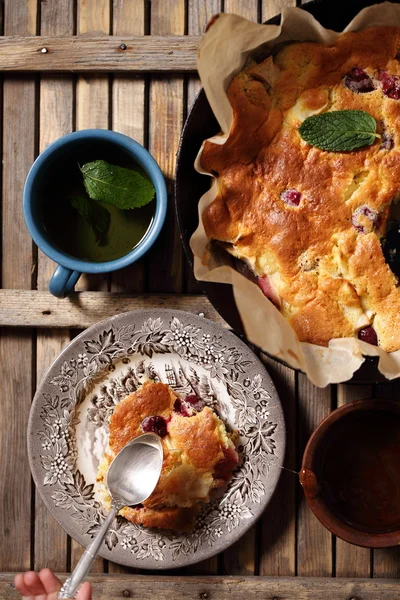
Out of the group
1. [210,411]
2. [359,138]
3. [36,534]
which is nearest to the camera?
[359,138]

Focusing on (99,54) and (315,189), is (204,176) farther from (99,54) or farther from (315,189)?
(99,54)

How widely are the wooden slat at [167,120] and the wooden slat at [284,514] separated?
36 cm

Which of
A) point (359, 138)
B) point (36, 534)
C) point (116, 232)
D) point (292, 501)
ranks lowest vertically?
point (36, 534)

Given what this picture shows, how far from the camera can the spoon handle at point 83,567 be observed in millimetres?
1389

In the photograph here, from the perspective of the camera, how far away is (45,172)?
57.9 inches

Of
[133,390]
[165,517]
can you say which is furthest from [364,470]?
[133,390]

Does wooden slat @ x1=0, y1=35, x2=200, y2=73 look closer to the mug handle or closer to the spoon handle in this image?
the mug handle

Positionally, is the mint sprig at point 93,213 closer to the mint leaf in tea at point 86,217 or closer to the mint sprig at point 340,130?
the mint leaf in tea at point 86,217

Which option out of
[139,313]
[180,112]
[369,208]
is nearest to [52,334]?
[139,313]

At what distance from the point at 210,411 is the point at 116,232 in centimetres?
47

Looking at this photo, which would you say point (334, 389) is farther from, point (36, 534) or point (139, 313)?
point (36, 534)

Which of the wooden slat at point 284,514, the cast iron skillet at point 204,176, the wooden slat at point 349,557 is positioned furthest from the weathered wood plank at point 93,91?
the wooden slat at point 349,557

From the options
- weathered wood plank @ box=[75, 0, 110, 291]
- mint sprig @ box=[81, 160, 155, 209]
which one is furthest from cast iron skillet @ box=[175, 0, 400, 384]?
weathered wood plank @ box=[75, 0, 110, 291]

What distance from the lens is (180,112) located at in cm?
158
